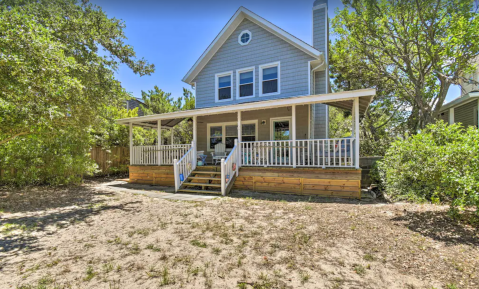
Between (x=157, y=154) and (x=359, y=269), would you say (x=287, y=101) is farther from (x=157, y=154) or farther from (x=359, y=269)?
(x=157, y=154)

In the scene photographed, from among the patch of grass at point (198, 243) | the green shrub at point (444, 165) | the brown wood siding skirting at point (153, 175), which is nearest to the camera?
the patch of grass at point (198, 243)

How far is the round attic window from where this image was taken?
11.1 metres

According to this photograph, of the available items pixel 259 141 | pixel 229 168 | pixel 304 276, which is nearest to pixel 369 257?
pixel 304 276

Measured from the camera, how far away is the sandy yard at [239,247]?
2.58 meters

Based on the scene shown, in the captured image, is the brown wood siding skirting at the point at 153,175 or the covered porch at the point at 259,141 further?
the brown wood siding skirting at the point at 153,175

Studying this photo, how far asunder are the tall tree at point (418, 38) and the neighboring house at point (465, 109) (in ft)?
2.21

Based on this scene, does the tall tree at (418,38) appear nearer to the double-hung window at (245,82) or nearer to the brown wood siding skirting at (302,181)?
the double-hung window at (245,82)

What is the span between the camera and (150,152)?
10422 mm

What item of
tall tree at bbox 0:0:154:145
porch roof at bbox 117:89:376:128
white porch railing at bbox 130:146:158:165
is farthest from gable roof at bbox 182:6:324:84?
white porch railing at bbox 130:146:158:165

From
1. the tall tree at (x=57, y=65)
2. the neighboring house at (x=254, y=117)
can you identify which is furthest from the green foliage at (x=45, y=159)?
the neighboring house at (x=254, y=117)

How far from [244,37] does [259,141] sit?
235 inches

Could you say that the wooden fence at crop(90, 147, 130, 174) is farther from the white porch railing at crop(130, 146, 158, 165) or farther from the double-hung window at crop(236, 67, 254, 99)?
the double-hung window at crop(236, 67, 254, 99)

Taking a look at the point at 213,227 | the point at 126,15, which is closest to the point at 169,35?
the point at 126,15

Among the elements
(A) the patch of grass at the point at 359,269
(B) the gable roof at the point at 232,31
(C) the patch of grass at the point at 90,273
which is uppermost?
(B) the gable roof at the point at 232,31
